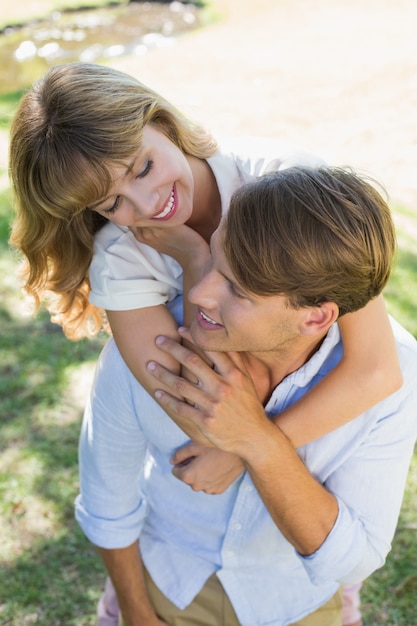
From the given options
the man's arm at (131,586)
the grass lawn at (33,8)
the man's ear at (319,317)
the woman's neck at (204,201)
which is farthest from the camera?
the grass lawn at (33,8)

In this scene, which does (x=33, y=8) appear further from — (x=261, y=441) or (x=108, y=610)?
(x=261, y=441)

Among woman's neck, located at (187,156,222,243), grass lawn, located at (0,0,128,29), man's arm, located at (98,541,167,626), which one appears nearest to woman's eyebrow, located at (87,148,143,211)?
woman's neck, located at (187,156,222,243)

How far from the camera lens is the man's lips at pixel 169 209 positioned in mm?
2625

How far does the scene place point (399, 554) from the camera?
3387 millimetres

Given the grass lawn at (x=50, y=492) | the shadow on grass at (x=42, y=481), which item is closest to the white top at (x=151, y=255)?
the grass lawn at (x=50, y=492)

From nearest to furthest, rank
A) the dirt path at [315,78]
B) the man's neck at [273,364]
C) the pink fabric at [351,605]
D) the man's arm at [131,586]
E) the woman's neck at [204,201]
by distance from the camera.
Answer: the man's neck at [273,364]
the man's arm at [131,586]
the woman's neck at [204,201]
the pink fabric at [351,605]
the dirt path at [315,78]

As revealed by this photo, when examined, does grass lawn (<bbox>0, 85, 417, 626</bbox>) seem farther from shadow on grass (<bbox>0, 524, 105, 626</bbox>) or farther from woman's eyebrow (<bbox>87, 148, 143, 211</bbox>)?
woman's eyebrow (<bbox>87, 148, 143, 211</bbox>)

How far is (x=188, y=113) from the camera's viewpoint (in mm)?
3150

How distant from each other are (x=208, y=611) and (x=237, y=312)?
1.06m

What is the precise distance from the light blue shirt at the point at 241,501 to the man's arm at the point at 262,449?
74 millimetres

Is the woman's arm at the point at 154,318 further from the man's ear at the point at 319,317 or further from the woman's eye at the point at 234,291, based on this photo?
the man's ear at the point at 319,317

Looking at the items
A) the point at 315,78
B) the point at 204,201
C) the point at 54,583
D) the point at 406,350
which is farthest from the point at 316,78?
the point at 406,350

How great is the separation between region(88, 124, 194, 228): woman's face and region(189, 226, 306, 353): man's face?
1.68 feet

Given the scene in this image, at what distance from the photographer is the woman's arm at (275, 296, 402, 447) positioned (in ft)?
7.34
